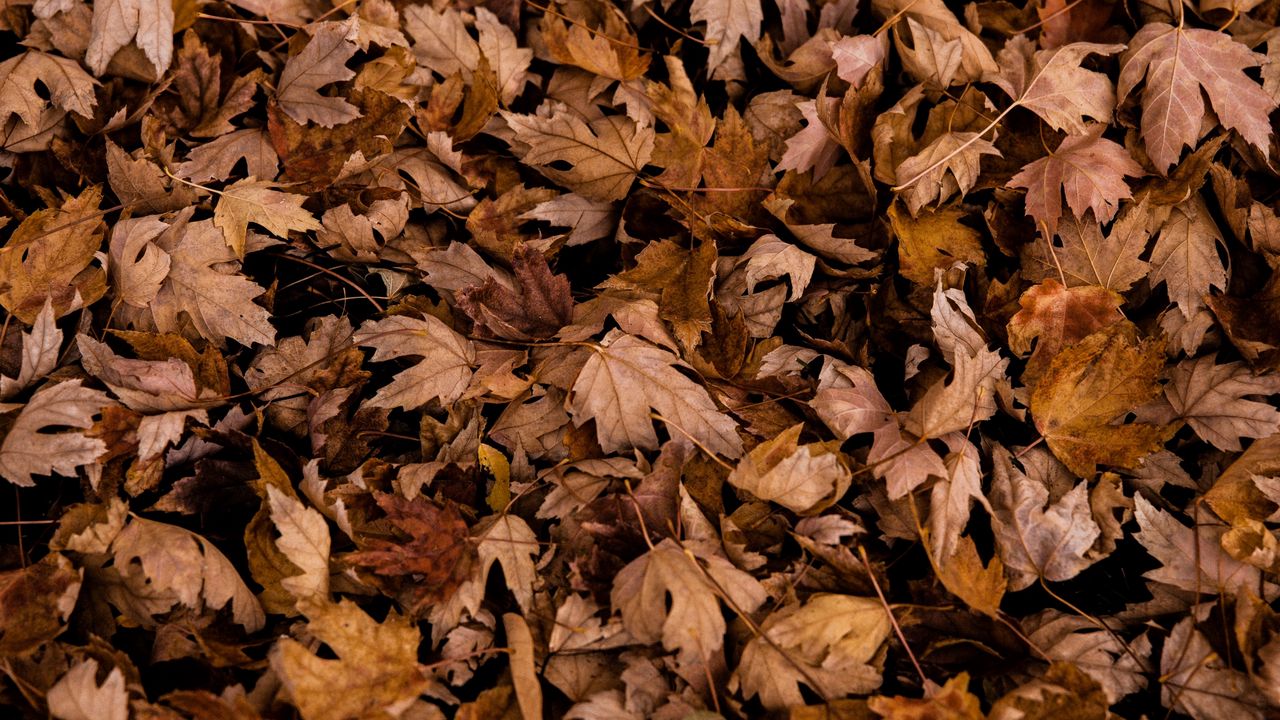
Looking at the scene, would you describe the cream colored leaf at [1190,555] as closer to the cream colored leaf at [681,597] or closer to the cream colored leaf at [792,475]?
the cream colored leaf at [792,475]

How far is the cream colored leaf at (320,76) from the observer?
1643 millimetres

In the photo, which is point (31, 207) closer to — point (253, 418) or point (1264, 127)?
point (253, 418)

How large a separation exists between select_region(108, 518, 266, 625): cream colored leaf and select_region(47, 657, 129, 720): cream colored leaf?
0.47 feet

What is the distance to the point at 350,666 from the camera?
4.05 feet

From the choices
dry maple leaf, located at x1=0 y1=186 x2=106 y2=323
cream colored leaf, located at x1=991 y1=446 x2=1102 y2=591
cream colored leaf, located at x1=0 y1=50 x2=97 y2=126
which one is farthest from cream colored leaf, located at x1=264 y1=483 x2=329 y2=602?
cream colored leaf, located at x1=991 y1=446 x2=1102 y2=591

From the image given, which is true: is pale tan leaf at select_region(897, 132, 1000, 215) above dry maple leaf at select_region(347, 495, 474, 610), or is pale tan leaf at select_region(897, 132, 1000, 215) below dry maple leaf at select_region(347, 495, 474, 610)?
above

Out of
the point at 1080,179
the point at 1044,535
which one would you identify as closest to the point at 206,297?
the point at 1044,535

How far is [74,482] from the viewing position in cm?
149

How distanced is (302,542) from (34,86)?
1.09 meters

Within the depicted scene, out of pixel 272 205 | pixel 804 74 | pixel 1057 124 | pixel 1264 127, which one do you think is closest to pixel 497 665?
pixel 272 205

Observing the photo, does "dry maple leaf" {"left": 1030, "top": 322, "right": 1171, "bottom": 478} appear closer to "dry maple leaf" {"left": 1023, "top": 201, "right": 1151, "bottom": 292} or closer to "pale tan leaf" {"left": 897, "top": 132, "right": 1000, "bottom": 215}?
"dry maple leaf" {"left": 1023, "top": 201, "right": 1151, "bottom": 292}

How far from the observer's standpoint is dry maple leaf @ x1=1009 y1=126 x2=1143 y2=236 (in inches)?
61.1

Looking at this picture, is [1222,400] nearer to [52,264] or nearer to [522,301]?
[522,301]

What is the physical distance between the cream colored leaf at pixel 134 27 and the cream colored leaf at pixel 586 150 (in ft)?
2.25
